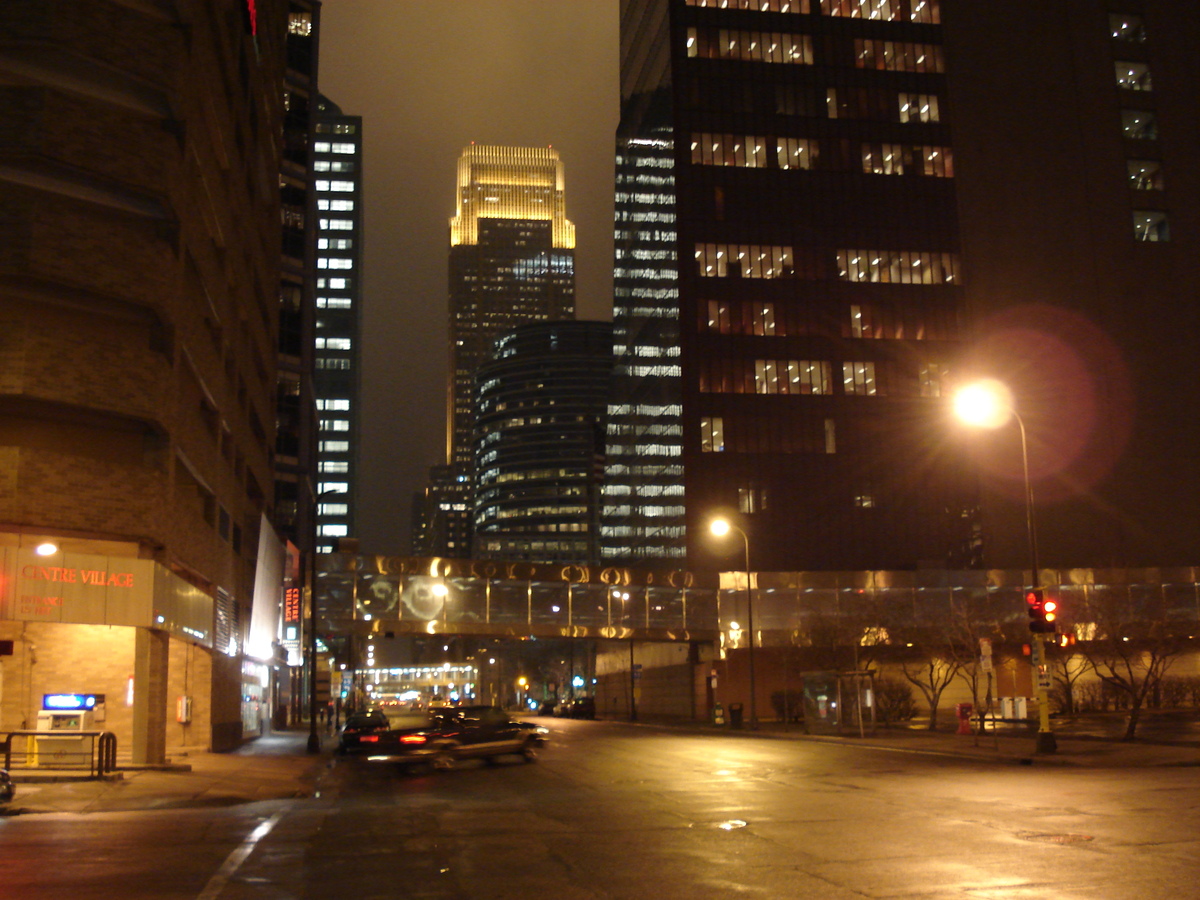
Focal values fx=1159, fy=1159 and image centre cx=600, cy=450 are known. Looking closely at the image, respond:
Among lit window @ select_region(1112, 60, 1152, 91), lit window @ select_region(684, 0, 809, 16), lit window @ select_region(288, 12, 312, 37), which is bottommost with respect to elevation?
lit window @ select_region(1112, 60, 1152, 91)

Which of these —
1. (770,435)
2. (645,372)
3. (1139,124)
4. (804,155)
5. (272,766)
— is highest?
(1139,124)

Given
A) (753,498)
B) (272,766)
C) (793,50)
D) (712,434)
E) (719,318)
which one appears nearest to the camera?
(272,766)

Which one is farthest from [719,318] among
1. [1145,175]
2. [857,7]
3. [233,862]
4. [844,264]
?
[233,862]

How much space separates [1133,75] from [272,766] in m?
93.4

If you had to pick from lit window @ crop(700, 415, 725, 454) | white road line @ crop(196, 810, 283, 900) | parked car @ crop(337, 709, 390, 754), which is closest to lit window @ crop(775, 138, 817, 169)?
lit window @ crop(700, 415, 725, 454)

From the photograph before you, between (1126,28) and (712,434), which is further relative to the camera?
(1126,28)

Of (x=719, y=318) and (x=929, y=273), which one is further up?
(x=929, y=273)

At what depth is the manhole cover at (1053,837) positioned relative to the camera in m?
14.3

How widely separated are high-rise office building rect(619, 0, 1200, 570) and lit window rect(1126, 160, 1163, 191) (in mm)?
216

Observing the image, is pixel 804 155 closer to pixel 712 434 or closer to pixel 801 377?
pixel 801 377

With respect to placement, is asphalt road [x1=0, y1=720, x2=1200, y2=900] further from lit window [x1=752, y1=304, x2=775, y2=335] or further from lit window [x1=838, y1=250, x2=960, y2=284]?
lit window [x1=838, y1=250, x2=960, y2=284]

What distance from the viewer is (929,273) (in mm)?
101250

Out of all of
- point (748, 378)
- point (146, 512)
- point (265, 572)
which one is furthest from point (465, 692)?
point (146, 512)

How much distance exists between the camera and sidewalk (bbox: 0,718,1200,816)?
22.5 m
